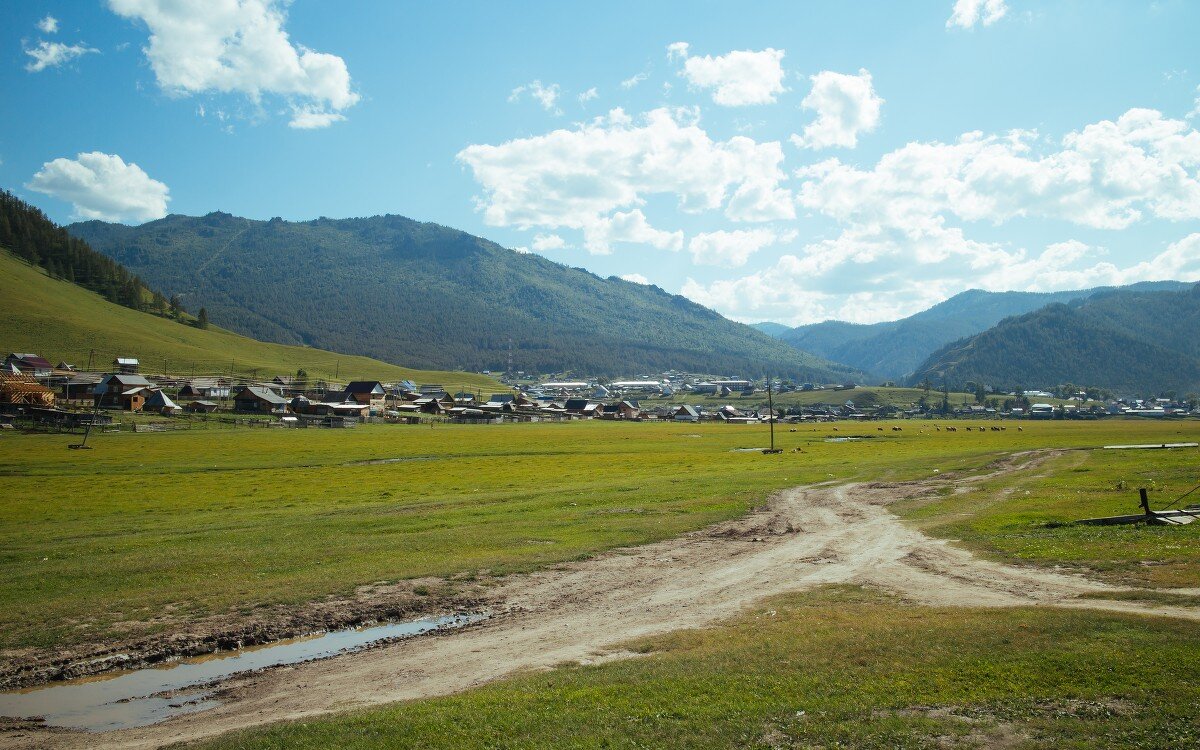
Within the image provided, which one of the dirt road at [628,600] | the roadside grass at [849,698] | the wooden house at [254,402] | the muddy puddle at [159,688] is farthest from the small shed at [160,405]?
the roadside grass at [849,698]

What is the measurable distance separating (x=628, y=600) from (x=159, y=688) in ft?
34.8

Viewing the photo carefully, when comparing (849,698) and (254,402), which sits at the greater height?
(254,402)

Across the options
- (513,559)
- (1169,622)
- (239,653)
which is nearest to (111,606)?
(239,653)

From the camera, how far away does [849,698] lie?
10484mm

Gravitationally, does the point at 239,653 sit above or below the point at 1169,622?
below

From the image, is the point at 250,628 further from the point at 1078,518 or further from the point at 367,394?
the point at 367,394

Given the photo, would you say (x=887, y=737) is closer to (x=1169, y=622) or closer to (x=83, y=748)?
(x=1169, y=622)

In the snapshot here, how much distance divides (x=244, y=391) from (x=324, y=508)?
111 meters

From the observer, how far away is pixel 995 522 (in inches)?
1048

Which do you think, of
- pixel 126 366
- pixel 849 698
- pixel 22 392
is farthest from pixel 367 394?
pixel 849 698

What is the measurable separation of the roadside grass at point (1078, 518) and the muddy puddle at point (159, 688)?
57.8 feet

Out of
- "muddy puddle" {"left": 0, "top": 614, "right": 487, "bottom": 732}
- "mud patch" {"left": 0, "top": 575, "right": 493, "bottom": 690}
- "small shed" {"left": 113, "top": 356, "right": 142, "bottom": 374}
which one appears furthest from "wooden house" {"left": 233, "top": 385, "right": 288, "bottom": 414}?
"muddy puddle" {"left": 0, "top": 614, "right": 487, "bottom": 732}

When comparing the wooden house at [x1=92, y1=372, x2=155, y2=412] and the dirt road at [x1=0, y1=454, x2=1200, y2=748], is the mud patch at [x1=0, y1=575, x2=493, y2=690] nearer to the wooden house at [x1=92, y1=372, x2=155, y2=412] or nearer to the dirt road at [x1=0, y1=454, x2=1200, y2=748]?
the dirt road at [x1=0, y1=454, x2=1200, y2=748]

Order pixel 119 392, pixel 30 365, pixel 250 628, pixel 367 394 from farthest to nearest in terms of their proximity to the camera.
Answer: pixel 367 394 < pixel 30 365 < pixel 119 392 < pixel 250 628
